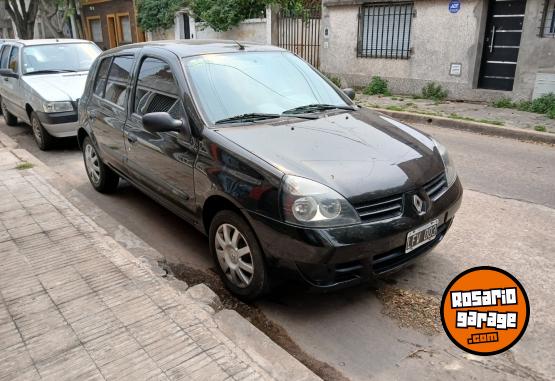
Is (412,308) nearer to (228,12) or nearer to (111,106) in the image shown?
(111,106)

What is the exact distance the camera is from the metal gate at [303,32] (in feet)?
48.3

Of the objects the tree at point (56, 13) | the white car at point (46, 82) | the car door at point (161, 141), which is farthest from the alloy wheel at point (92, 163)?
the tree at point (56, 13)

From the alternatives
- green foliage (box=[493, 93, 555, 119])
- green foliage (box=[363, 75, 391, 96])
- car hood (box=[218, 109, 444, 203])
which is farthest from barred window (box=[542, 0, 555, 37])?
car hood (box=[218, 109, 444, 203])

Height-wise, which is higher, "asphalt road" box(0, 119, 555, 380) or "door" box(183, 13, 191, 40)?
"door" box(183, 13, 191, 40)

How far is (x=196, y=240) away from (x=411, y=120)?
22.2 ft

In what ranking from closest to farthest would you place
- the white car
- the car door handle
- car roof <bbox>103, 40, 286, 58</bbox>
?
car roof <bbox>103, 40, 286, 58</bbox>, the car door handle, the white car

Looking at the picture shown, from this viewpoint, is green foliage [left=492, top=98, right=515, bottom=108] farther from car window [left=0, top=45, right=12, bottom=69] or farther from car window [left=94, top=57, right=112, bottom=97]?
car window [left=0, top=45, right=12, bottom=69]

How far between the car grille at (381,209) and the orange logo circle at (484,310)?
0.58 meters

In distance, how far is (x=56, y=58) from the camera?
873cm

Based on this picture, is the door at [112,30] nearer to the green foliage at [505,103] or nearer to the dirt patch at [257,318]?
the green foliage at [505,103]

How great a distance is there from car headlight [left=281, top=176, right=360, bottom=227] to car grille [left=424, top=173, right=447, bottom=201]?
0.70 m

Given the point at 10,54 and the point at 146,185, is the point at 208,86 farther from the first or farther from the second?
the point at 10,54

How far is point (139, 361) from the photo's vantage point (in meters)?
2.57

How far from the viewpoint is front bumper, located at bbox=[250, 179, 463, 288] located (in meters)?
2.83
